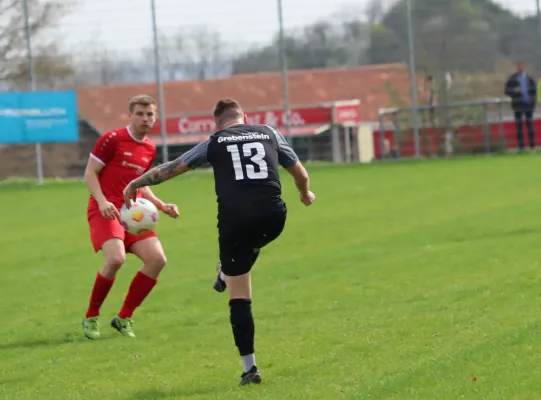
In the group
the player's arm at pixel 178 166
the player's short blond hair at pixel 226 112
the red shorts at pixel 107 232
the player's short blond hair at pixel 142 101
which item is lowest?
the red shorts at pixel 107 232

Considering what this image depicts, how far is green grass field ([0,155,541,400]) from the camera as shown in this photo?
655 cm

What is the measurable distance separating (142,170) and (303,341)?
2.21 metres

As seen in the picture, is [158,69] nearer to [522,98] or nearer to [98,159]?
[522,98]

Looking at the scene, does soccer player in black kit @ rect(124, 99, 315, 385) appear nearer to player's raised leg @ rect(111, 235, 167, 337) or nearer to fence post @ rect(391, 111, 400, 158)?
player's raised leg @ rect(111, 235, 167, 337)

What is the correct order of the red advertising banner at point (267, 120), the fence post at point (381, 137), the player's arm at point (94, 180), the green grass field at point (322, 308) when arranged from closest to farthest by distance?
the green grass field at point (322, 308)
the player's arm at point (94, 180)
the fence post at point (381, 137)
the red advertising banner at point (267, 120)

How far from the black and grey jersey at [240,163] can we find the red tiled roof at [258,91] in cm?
2255

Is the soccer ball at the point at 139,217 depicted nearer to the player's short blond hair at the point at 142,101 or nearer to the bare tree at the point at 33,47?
the player's short blond hair at the point at 142,101

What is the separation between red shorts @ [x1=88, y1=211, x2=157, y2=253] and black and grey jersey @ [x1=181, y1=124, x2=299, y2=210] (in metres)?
2.55

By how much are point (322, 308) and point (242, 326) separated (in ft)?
9.42

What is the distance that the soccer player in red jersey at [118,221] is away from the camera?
897 centimetres

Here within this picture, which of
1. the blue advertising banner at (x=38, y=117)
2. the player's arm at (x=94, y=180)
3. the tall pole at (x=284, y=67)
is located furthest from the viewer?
the tall pole at (x=284, y=67)

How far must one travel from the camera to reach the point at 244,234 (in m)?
6.61

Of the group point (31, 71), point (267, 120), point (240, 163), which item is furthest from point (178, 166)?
point (267, 120)

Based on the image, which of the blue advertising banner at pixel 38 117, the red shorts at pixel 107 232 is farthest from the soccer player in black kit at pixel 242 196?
the blue advertising banner at pixel 38 117
